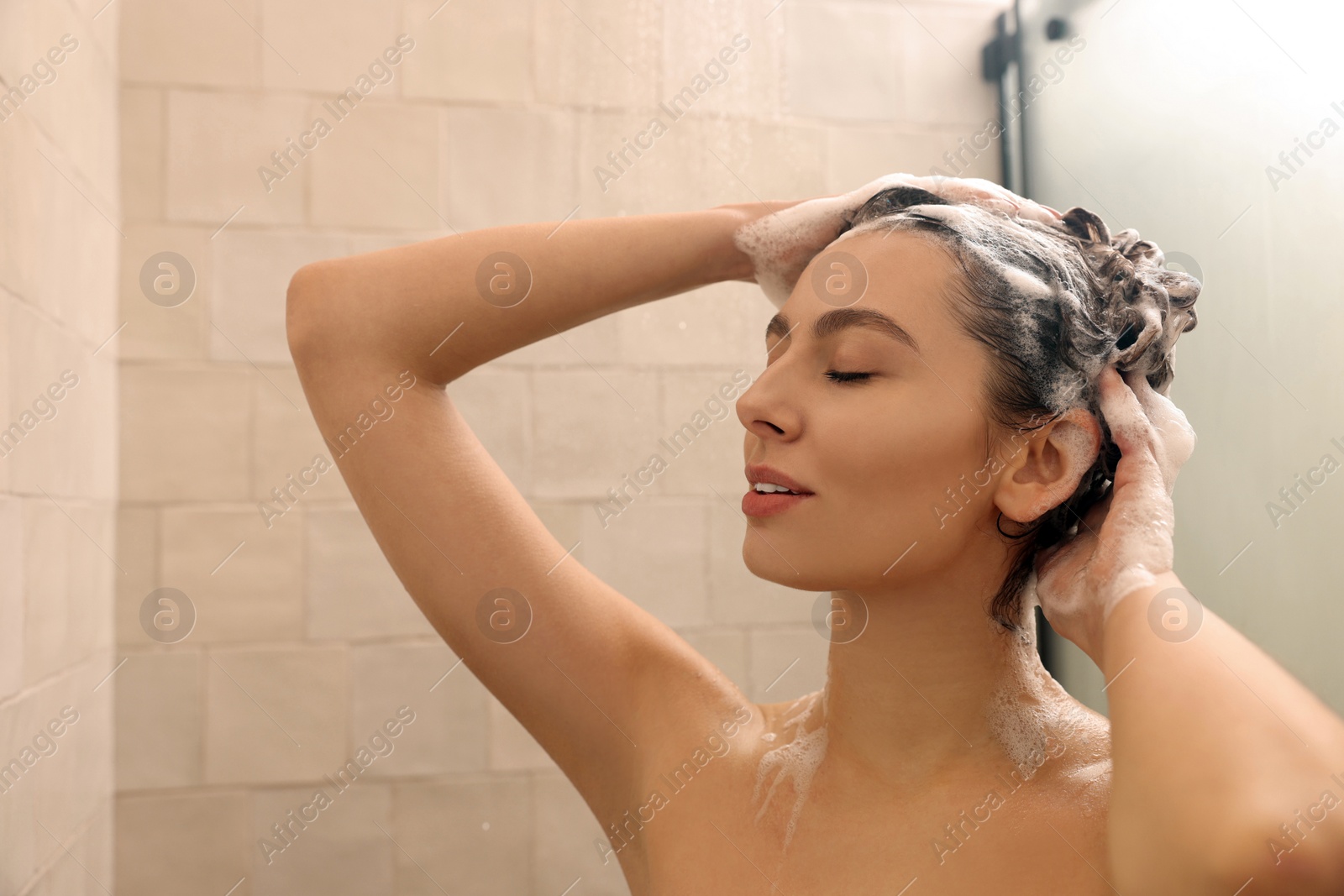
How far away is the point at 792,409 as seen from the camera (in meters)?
0.79

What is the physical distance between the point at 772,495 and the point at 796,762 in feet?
0.88

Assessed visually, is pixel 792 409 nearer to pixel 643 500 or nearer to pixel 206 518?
pixel 643 500

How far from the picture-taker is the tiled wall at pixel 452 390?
5.14ft

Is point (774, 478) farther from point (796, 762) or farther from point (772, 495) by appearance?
Result: point (796, 762)

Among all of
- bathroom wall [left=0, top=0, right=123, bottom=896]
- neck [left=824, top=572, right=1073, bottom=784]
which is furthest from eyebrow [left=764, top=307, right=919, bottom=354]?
bathroom wall [left=0, top=0, right=123, bottom=896]

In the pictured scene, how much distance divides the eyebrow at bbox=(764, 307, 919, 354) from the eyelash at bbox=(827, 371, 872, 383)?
0.03 m

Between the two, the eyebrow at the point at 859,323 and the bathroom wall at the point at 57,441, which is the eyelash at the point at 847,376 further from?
the bathroom wall at the point at 57,441

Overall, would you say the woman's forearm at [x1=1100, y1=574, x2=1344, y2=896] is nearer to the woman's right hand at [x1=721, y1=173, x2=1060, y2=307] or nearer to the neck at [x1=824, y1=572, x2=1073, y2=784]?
the neck at [x1=824, y1=572, x2=1073, y2=784]

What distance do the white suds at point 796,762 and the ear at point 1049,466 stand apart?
267 millimetres

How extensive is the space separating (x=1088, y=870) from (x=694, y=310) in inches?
47.6

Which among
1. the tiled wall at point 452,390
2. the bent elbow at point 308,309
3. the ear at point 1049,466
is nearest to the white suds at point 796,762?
the ear at point 1049,466

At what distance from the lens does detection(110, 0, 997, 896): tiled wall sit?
1567 mm

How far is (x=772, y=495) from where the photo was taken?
2.64 feet

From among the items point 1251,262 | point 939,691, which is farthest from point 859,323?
point 1251,262
